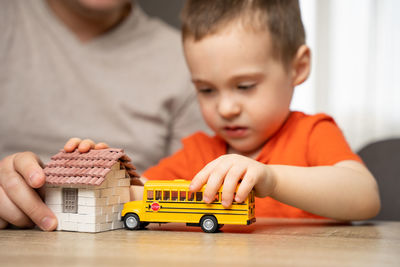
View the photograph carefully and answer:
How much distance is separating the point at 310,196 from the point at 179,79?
4.23 ft

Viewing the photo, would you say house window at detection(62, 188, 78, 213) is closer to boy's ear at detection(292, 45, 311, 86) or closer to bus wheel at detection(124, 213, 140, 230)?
bus wheel at detection(124, 213, 140, 230)

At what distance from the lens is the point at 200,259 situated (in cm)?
64

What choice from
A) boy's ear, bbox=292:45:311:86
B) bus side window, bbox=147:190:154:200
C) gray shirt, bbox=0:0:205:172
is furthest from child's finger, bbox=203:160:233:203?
gray shirt, bbox=0:0:205:172

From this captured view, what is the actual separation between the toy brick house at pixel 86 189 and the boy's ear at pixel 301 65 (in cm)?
74

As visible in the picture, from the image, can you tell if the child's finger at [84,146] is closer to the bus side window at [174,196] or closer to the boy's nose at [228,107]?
the bus side window at [174,196]

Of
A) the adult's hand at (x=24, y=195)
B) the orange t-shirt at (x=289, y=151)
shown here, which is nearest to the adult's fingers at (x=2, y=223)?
the adult's hand at (x=24, y=195)

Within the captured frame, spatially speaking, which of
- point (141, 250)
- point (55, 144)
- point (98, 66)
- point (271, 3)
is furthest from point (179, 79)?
point (141, 250)

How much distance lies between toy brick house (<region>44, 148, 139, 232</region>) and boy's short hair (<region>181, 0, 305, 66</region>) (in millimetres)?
573

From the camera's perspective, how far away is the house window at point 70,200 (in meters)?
0.97

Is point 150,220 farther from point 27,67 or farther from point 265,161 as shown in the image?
point 27,67

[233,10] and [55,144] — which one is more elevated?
[233,10]

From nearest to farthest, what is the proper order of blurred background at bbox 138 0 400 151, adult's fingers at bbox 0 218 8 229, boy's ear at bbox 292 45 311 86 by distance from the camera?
adult's fingers at bbox 0 218 8 229
boy's ear at bbox 292 45 311 86
blurred background at bbox 138 0 400 151

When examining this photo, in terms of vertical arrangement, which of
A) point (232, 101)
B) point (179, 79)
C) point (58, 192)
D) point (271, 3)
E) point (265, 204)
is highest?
point (271, 3)

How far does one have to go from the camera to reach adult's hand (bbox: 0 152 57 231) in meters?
0.96
